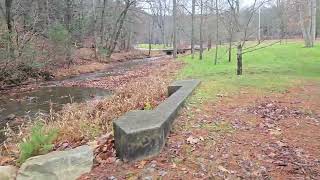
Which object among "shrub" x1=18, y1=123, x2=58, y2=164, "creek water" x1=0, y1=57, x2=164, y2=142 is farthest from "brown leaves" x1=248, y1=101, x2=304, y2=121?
"creek water" x1=0, y1=57, x2=164, y2=142

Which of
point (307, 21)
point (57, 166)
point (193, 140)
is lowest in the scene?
point (57, 166)

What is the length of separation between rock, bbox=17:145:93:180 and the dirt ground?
0.19 meters

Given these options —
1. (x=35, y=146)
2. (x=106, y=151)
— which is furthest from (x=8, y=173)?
(x=106, y=151)

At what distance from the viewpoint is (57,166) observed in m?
4.86

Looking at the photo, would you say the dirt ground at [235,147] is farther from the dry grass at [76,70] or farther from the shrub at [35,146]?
the dry grass at [76,70]

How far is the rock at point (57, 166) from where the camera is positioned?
15.8 ft

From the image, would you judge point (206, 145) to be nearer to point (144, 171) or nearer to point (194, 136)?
point (194, 136)

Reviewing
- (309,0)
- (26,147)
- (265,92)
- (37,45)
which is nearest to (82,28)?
(37,45)

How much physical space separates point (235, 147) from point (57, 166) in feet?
8.17

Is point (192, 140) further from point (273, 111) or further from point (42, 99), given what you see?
point (42, 99)

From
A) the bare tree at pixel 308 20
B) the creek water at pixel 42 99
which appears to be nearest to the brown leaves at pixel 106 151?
the creek water at pixel 42 99

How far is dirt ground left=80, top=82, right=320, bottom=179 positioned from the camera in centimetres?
461

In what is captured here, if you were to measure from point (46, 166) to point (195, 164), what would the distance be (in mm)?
1897

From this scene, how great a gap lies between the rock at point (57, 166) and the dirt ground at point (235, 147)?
0.19 meters
